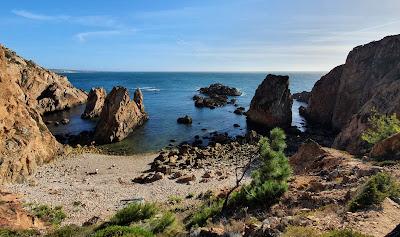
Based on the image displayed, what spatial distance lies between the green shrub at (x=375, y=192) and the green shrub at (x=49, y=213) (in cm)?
1991

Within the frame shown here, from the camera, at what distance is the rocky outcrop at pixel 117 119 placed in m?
63.5

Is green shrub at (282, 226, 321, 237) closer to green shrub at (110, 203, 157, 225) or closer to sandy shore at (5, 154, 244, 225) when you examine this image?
green shrub at (110, 203, 157, 225)

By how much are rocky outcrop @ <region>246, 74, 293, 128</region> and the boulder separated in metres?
48.2

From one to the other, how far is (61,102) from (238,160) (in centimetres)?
6539

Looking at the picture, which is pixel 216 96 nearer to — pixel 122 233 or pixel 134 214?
pixel 134 214

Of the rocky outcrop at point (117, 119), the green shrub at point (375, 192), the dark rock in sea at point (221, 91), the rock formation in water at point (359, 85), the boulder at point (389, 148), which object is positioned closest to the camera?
the green shrub at point (375, 192)

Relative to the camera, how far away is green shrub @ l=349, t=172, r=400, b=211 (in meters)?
16.3

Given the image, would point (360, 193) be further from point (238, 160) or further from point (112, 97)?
point (112, 97)

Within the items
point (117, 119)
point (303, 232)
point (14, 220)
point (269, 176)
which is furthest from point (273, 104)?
point (303, 232)

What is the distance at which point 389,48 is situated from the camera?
66062 millimetres

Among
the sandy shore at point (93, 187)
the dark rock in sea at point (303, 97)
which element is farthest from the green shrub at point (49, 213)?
the dark rock in sea at point (303, 97)

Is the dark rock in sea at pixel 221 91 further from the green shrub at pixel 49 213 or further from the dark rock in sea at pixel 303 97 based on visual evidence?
the green shrub at pixel 49 213

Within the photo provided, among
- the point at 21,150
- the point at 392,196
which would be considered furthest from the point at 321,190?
the point at 21,150

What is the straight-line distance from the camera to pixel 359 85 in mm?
70625
